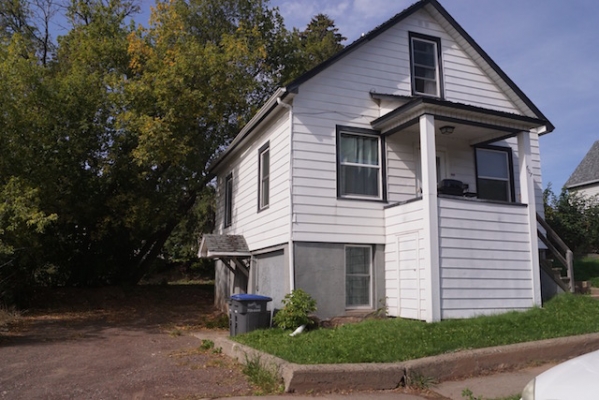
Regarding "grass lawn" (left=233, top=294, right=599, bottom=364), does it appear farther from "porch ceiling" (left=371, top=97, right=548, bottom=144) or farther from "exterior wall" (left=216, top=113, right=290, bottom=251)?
"porch ceiling" (left=371, top=97, right=548, bottom=144)

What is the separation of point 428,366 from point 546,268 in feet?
21.2

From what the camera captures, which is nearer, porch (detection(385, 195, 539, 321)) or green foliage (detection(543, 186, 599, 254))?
porch (detection(385, 195, 539, 321))

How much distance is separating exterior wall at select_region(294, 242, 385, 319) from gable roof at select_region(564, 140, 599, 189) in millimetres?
21524

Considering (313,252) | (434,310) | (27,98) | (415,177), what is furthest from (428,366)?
(27,98)

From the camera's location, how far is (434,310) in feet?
33.2

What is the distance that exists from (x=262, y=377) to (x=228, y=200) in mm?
10833

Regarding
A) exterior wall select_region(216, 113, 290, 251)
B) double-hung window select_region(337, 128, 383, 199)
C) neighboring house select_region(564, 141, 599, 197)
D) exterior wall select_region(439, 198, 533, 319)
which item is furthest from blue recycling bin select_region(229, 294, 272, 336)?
neighboring house select_region(564, 141, 599, 197)

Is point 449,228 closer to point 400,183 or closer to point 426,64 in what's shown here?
point 400,183

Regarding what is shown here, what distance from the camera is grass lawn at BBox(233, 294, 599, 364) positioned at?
782 centimetres

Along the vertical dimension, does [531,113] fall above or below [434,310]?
above

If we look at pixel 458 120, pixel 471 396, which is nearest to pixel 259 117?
pixel 458 120

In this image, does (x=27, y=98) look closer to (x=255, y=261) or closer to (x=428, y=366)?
(x=255, y=261)

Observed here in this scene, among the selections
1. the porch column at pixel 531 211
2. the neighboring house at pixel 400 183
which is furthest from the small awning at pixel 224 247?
the porch column at pixel 531 211

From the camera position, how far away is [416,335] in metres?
8.93
